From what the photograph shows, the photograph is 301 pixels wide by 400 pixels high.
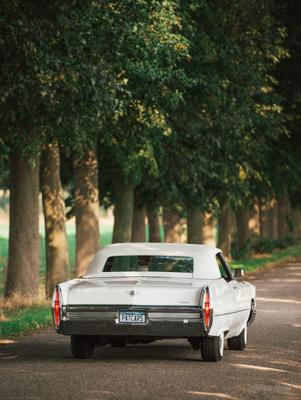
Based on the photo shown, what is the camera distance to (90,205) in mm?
31391

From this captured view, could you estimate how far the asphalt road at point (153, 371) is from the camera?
446 inches

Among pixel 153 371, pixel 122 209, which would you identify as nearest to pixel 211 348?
pixel 153 371

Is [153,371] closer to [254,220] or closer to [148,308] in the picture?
[148,308]

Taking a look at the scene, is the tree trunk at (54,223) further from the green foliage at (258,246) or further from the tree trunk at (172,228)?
the green foliage at (258,246)

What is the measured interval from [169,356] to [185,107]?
16977 mm

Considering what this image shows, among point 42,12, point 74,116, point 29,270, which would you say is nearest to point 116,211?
point 29,270

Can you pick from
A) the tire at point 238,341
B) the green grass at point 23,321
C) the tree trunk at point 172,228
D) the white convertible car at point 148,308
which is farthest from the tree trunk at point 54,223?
the tree trunk at point 172,228

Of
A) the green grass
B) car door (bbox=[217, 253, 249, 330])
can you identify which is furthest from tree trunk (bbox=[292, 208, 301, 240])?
car door (bbox=[217, 253, 249, 330])

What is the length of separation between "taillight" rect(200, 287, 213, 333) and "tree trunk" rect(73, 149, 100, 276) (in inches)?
676

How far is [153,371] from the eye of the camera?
13.1 meters

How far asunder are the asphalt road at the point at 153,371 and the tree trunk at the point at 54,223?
35.2ft

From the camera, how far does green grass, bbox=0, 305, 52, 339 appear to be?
18.2 meters

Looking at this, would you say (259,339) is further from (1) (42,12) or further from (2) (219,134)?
(2) (219,134)

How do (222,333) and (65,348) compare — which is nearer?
(222,333)
